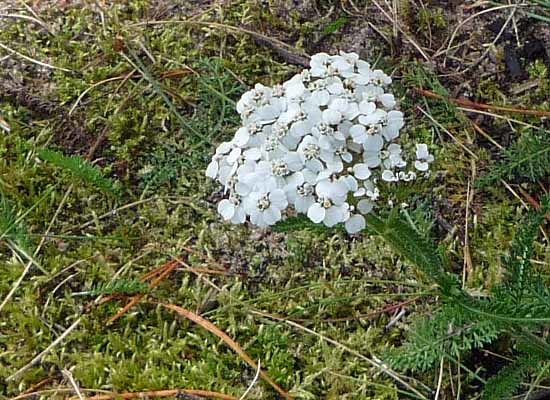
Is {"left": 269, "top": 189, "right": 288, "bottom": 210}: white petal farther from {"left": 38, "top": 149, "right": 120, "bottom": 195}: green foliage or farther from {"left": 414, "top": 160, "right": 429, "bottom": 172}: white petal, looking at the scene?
{"left": 38, "top": 149, "right": 120, "bottom": 195}: green foliage

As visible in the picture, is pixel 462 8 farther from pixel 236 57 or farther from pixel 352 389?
pixel 352 389

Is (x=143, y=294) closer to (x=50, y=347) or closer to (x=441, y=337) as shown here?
(x=50, y=347)

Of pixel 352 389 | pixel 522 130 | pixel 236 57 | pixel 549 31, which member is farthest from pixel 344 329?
pixel 549 31

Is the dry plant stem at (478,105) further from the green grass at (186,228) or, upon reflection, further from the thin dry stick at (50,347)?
the thin dry stick at (50,347)

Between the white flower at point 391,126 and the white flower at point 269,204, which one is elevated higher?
the white flower at point 391,126

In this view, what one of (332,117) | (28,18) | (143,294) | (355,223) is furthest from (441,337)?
(28,18)

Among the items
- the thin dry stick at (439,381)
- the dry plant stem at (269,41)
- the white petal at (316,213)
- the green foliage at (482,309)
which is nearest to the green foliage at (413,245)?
the green foliage at (482,309)

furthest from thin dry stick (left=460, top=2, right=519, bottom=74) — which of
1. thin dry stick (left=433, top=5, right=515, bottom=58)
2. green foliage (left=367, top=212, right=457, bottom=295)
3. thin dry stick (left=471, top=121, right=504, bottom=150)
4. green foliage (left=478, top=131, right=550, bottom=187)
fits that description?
green foliage (left=367, top=212, right=457, bottom=295)
